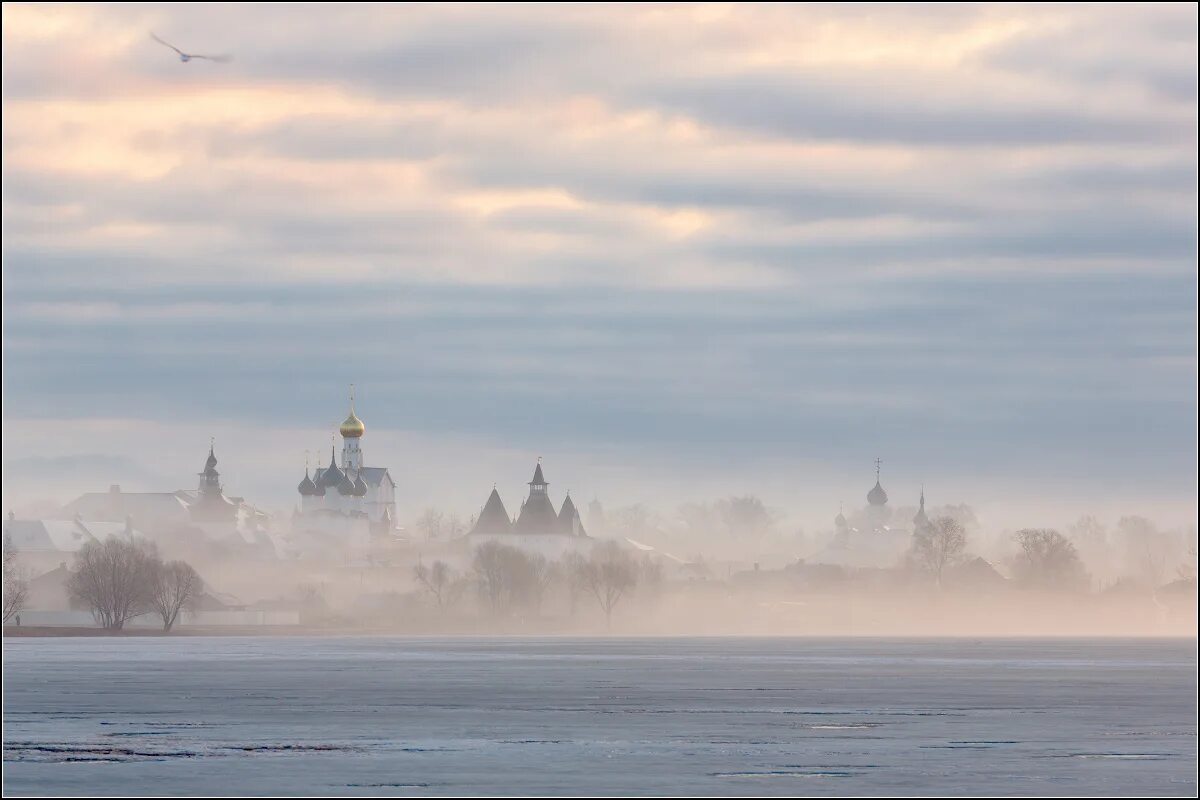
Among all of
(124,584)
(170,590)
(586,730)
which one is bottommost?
(586,730)

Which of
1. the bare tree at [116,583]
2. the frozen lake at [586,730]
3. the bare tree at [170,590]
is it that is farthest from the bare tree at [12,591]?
the frozen lake at [586,730]

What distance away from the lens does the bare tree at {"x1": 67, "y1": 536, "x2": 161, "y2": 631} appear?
159500 mm

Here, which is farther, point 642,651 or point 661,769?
point 642,651

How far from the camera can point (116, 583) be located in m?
160

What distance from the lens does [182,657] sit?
111 metres

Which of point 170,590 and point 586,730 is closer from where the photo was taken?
point 586,730

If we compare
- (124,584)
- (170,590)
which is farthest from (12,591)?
(124,584)

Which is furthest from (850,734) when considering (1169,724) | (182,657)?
(182,657)

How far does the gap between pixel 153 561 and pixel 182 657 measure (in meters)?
55.0

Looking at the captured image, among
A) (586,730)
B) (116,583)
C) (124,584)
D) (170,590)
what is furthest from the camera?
(170,590)

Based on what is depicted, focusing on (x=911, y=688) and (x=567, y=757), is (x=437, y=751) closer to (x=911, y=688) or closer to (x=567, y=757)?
(x=567, y=757)

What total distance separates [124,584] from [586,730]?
369 ft

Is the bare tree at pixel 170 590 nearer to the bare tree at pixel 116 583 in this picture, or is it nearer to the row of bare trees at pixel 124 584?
the row of bare trees at pixel 124 584

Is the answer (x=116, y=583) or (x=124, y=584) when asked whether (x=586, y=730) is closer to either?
(x=116, y=583)
